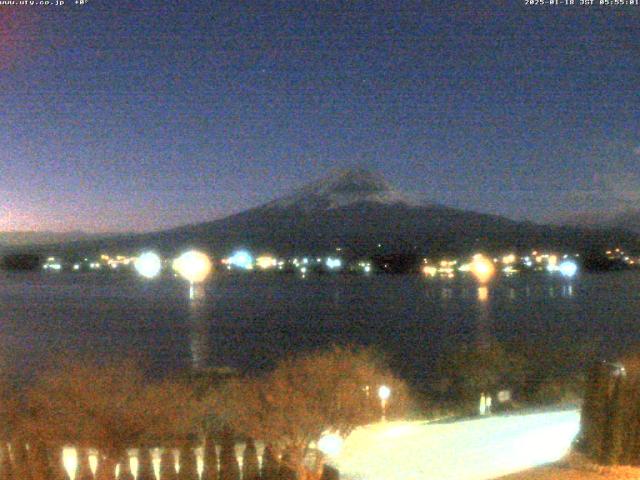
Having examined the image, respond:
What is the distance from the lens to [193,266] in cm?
11500

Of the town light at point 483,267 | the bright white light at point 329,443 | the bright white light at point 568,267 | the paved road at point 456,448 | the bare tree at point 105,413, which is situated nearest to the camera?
the bare tree at point 105,413

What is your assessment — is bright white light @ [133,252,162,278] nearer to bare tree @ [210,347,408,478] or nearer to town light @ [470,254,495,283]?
town light @ [470,254,495,283]

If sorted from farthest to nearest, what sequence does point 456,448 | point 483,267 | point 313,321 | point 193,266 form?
point 193,266 → point 483,267 → point 313,321 → point 456,448

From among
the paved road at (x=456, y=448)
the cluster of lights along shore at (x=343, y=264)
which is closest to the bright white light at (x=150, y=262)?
the cluster of lights along shore at (x=343, y=264)

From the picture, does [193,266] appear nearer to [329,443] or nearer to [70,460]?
[329,443]

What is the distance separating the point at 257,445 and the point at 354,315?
52.7 meters

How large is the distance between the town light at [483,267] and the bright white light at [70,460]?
3673 inches

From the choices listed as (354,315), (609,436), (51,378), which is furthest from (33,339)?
(609,436)

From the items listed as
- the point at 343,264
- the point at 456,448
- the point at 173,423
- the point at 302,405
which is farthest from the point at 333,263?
the point at 302,405

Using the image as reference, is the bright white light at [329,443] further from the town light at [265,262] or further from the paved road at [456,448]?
the town light at [265,262]

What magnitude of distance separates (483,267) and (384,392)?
9399 centimetres

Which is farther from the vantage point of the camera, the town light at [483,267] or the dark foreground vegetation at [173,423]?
the town light at [483,267]

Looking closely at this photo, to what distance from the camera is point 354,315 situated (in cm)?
6025

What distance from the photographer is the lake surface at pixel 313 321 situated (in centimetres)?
3628
